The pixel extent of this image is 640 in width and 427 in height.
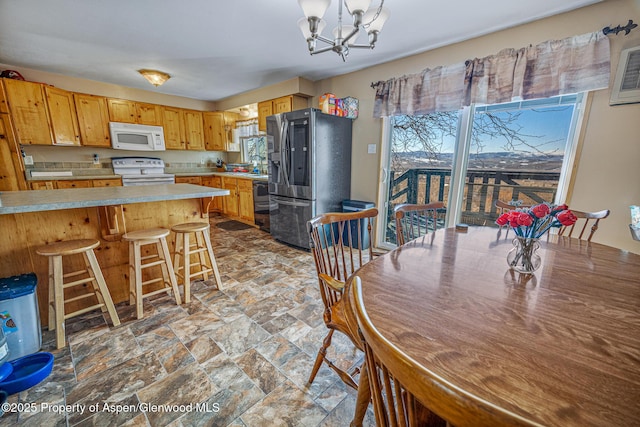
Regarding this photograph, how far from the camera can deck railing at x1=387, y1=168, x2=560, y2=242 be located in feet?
7.72

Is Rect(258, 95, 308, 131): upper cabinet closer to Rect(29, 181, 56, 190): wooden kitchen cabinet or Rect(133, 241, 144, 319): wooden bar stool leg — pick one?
Rect(133, 241, 144, 319): wooden bar stool leg

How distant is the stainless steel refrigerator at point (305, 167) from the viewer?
3080 millimetres

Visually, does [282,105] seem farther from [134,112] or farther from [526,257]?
[526,257]

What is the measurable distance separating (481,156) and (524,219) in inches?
78.4

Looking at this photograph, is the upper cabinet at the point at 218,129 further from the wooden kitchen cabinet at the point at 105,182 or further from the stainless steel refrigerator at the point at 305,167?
the stainless steel refrigerator at the point at 305,167

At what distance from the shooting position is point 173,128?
15.8 ft

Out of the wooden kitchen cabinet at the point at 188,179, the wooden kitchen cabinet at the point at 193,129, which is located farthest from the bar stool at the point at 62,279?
the wooden kitchen cabinet at the point at 193,129

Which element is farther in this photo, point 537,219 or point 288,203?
point 288,203

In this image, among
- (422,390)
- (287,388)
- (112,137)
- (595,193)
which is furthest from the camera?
(112,137)

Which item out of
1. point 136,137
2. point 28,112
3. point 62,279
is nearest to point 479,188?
point 62,279

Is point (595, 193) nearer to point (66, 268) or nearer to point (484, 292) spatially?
point (484, 292)

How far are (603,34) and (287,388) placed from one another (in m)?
3.20

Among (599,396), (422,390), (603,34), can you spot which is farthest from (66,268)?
(603,34)

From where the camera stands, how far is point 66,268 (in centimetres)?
184
